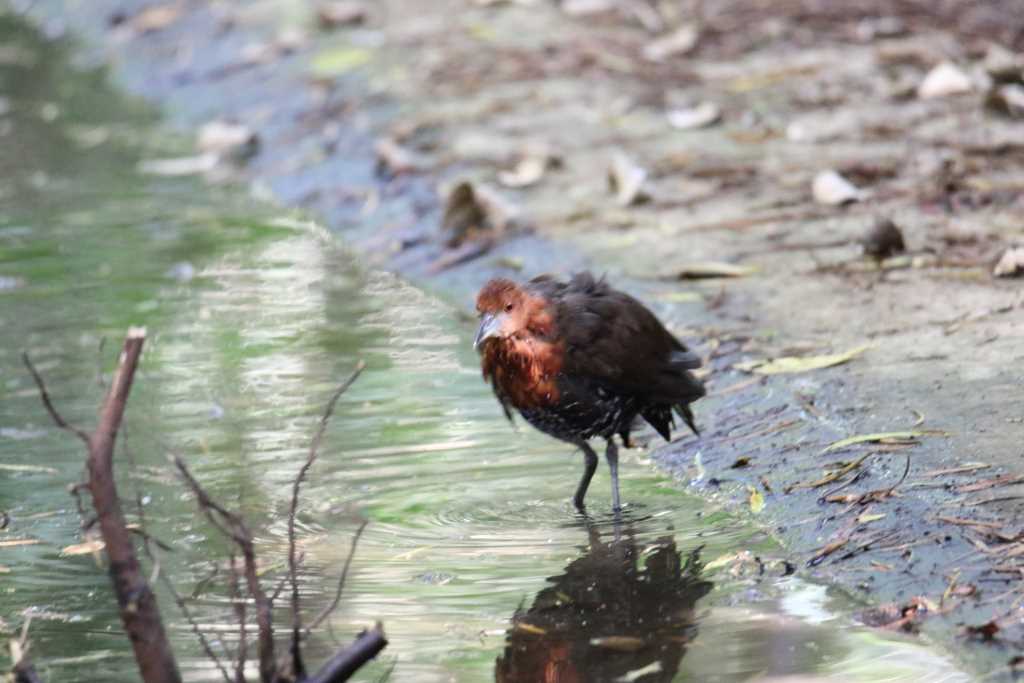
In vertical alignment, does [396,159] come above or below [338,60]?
below

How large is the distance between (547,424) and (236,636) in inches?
50.8

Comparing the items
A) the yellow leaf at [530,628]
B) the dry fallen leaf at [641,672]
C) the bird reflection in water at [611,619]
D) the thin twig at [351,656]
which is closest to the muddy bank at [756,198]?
the bird reflection in water at [611,619]

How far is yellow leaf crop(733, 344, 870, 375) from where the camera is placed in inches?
234

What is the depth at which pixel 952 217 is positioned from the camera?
24.5 ft

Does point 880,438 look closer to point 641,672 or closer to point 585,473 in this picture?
point 585,473

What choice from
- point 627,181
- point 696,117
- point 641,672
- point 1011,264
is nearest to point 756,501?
point 641,672

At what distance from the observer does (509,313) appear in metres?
5.00

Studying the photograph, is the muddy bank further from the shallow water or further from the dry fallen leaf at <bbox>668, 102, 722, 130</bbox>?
the shallow water

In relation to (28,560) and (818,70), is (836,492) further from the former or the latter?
(818,70)

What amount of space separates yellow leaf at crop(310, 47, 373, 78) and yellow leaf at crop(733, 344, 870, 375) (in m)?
6.67

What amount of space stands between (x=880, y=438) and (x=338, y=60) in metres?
7.91

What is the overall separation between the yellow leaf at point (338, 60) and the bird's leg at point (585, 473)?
7253 millimetres

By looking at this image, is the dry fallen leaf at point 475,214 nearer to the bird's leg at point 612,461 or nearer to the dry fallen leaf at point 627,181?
the dry fallen leaf at point 627,181

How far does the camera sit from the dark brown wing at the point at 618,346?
502 cm
